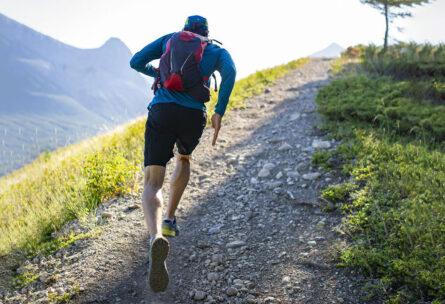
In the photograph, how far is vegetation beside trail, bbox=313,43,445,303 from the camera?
2.63 meters

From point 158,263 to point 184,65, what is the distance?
1.74 meters

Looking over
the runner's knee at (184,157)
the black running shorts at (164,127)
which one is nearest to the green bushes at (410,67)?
the runner's knee at (184,157)

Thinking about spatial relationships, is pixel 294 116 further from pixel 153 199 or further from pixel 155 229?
pixel 155 229

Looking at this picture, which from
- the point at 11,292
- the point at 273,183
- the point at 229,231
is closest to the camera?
→ the point at 11,292

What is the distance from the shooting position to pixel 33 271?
3.35m

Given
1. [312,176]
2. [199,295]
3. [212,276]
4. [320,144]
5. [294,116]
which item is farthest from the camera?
[294,116]

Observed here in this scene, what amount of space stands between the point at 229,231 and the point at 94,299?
68.2 inches

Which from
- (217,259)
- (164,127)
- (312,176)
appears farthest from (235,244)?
(312,176)

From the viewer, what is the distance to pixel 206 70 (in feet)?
9.34

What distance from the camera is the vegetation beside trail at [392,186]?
8.62 feet

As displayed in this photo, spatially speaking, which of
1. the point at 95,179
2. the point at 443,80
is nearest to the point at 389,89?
the point at 443,80

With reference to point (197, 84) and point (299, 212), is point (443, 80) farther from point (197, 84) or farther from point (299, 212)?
point (197, 84)

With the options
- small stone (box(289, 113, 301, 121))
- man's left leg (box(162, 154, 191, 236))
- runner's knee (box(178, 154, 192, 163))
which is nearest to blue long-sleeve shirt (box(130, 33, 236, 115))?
runner's knee (box(178, 154, 192, 163))

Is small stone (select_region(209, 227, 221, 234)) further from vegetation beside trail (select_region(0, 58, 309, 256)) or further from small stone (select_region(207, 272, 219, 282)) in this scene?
vegetation beside trail (select_region(0, 58, 309, 256))
